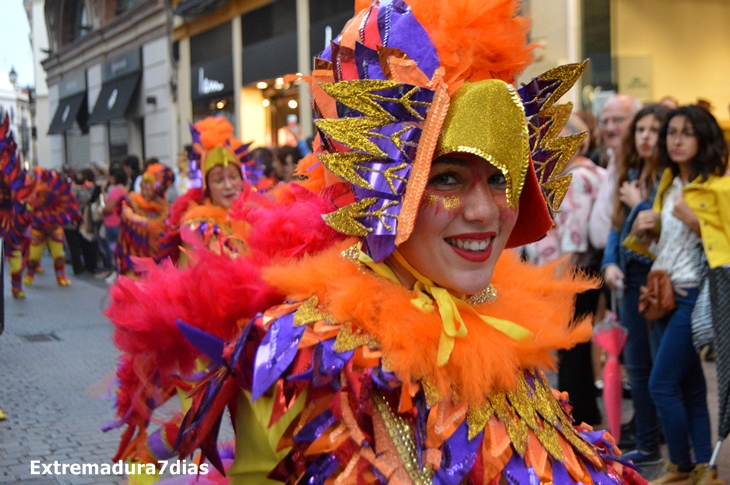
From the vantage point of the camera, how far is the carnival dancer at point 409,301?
166cm

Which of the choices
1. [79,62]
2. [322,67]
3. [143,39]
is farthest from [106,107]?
[322,67]

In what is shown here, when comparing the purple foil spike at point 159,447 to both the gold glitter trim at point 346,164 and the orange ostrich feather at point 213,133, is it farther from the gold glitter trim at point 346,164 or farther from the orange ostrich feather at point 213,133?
the orange ostrich feather at point 213,133

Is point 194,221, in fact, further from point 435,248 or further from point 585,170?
point 435,248

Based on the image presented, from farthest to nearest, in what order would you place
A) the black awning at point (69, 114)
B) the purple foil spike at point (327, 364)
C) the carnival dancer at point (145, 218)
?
the black awning at point (69, 114)
the carnival dancer at point (145, 218)
the purple foil spike at point (327, 364)

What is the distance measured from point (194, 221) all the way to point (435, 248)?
160 inches

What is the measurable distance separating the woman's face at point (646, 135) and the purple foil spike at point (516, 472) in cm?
322

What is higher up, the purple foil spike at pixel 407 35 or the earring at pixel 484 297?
the purple foil spike at pixel 407 35

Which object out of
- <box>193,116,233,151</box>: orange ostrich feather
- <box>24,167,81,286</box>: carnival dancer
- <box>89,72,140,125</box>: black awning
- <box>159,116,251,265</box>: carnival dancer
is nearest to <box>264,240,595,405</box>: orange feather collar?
<box>159,116,251,265</box>: carnival dancer

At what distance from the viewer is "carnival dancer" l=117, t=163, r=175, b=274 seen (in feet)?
28.5

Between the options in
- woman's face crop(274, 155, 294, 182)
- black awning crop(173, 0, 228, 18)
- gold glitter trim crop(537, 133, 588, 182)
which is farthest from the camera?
black awning crop(173, 0, 228, 18)

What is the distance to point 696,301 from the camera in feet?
13.3

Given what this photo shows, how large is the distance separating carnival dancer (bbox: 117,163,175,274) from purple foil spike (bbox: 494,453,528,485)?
23.1ft

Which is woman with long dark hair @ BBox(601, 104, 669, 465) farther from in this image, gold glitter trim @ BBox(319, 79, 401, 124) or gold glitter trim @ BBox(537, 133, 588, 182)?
gold glitter trim @ BBox(319, 79, 401, 124)

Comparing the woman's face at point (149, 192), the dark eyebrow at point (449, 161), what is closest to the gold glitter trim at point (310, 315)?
the dark eyebrow at point (449, 161)
